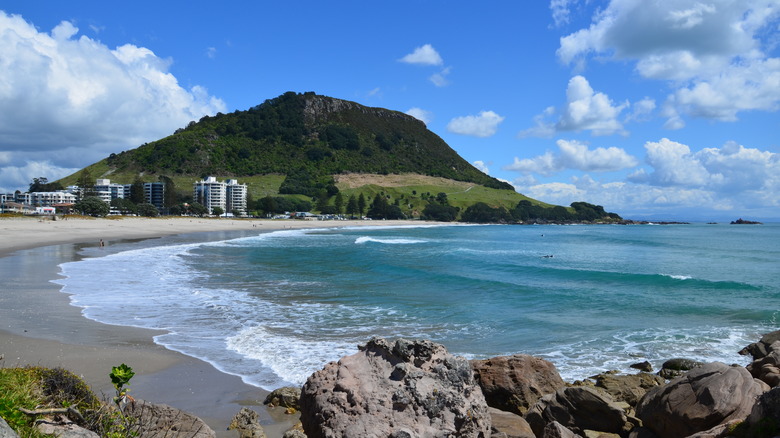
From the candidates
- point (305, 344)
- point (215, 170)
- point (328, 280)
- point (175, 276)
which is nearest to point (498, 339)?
point (305, 344)

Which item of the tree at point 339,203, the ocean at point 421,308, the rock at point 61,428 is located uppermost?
the tree at point 339,203

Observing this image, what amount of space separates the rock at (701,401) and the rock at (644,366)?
5366 millimetres

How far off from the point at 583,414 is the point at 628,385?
2.84 m

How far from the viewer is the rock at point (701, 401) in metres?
6.25

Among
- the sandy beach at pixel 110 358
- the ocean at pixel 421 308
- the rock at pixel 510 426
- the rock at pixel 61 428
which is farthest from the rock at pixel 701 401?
the rock at pixel 61 428

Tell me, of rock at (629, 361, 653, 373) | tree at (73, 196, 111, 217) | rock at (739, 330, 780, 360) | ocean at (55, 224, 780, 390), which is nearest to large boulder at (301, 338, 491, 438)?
ocean at (55, 224, 780, 390)

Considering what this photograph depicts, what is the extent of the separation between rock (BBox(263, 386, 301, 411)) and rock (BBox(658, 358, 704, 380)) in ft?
26.0

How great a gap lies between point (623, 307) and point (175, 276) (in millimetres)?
21228

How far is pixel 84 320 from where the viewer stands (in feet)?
51.6

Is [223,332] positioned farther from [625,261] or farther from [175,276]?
[625,261]

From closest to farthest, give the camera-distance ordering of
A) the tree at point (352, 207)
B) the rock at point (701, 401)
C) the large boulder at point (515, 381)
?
the rock at point (701, 401) < the large boulder at point (515, 381) < the tree at point (352, 207)

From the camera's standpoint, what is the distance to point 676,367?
11.8 meters

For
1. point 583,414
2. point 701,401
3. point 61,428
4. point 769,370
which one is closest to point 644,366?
point 769,370

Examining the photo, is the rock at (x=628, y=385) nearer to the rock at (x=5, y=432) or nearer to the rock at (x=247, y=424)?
the rock at (x=247, y=424)
